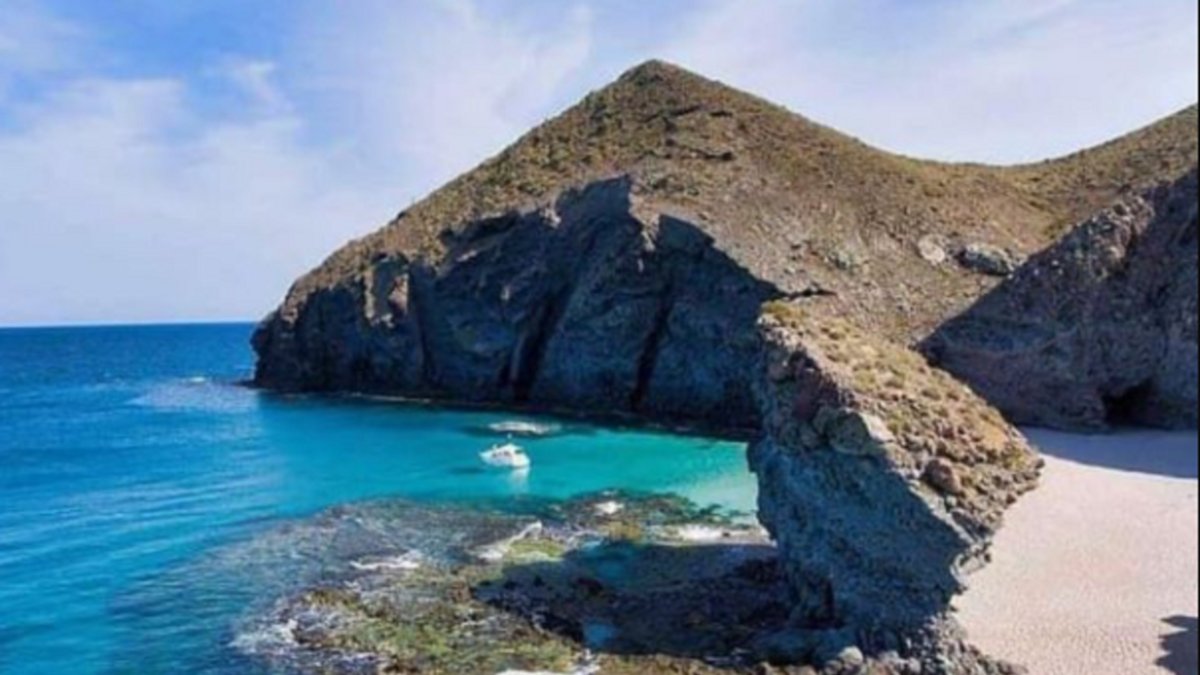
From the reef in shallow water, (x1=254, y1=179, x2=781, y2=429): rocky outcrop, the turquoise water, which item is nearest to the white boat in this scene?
the turquoise water

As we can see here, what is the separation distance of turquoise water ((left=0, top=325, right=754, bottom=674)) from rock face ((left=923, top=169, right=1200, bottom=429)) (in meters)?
12.9

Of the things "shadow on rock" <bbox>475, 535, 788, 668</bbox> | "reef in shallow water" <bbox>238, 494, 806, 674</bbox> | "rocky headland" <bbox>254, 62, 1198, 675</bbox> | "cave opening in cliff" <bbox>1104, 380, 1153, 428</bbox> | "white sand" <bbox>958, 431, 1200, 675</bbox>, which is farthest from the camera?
"cave opening in cliff" <bbox>1104, 380, 1153, 428</bbox>

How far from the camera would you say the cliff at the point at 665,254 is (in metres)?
62.7

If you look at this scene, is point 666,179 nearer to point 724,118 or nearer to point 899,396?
point 724,118

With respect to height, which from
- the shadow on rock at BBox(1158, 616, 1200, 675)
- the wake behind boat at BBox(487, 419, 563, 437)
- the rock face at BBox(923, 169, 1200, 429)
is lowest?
the shadow on rock at BBox(1158, 616, 1200, 675)

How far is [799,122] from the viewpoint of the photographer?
262 feet

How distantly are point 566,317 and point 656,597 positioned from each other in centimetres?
4258

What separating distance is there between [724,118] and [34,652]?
6482 centimetres

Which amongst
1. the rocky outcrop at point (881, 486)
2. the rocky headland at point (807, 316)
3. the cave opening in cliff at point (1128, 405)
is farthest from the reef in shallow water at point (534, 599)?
the cave opening in cliff at point (1128, 405)

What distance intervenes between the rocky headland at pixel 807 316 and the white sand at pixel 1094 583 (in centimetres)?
144

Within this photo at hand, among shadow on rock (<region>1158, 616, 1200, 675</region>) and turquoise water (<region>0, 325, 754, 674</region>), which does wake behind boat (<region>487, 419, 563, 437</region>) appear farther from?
shadow on rock (<region>1158, 616, 1200, 675</region>)

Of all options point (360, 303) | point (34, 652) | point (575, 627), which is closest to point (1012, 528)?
point (575, 627)

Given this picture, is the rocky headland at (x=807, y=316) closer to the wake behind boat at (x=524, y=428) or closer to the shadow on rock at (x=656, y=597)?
the shadow on rock at (x=656, y=597)

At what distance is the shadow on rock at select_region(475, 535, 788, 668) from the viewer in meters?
24.4
